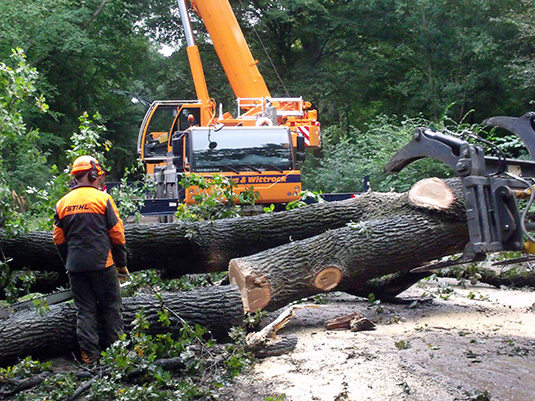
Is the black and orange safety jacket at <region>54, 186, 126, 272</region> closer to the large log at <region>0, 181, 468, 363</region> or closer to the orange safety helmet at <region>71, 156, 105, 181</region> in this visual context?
the orange safety helmet at <region>71, 156, 105, 181</region>

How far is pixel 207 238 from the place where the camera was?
6855 mm

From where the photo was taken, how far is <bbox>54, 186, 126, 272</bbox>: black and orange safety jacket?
5262mm

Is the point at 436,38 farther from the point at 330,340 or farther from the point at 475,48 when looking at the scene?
the point at 330,340

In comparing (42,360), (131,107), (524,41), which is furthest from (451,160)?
(131,107)

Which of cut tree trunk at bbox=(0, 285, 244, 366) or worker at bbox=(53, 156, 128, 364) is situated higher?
worker at bbox=(53, 156, 128, 364)

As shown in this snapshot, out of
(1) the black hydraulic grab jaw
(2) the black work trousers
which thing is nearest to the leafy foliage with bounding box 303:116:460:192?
(1) the black hydraulic grab jaw

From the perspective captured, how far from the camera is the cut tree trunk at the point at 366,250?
6312mm

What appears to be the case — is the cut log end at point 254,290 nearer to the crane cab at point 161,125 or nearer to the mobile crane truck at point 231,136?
the mobile crane truck at point 231,136

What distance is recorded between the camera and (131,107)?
28469 millimetres

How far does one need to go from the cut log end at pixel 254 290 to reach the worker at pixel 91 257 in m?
1.22

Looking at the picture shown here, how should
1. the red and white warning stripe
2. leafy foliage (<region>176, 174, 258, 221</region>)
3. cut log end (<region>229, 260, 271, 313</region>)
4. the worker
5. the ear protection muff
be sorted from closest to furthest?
the worker → the ear protection muff → cut log end (<region>229, 260, 271, 313</region>) → leafy foliage (<region>176, 174, 258, 221</region>) → the red and white warning stripe

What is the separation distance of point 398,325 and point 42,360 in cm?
336

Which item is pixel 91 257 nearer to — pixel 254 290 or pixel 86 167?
pixel 86 167

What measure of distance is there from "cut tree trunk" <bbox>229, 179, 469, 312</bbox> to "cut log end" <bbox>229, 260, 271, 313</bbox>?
0.25 ft
